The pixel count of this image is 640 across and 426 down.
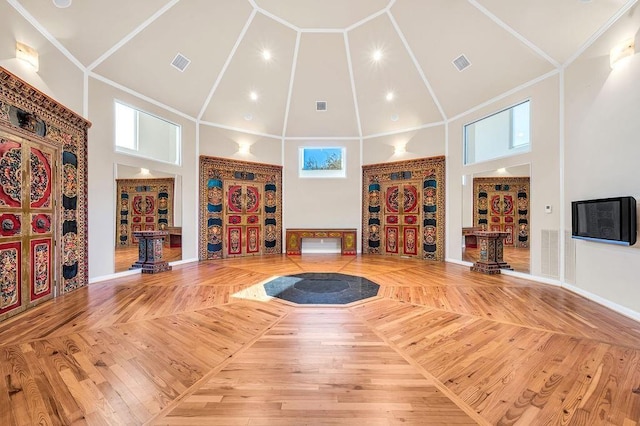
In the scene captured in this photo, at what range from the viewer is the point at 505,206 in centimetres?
857

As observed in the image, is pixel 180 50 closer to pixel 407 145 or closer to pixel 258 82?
pixel 258 82

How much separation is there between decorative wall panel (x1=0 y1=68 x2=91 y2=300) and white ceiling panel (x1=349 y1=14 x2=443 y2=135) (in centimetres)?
561

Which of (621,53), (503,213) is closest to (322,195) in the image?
(503,213)

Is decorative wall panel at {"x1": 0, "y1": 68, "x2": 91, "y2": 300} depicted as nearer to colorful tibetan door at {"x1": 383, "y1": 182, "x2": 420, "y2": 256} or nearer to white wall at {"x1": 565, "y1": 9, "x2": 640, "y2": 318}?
colorful tibetan door at {"x1": 383, "y1": 182, "x2": 420, "y2": 256}

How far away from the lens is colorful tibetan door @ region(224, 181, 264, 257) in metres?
7.50

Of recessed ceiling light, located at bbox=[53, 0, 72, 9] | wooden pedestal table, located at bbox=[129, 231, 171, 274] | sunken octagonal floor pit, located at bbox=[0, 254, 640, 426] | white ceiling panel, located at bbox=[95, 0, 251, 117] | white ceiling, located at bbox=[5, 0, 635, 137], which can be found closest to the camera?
sunken octagonal floor pit, located at bbox=[0, 254, 640, 426]

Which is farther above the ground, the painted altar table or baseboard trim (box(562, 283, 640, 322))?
the painted altar table

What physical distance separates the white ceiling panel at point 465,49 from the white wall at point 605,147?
84 cm

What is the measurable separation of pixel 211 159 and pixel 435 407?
704 centimetres

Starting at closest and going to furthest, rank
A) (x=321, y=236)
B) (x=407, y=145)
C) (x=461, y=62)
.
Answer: (x=461, y=62) < (x=407, y=145) < (x=321, y=236)

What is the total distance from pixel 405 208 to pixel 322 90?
3.94 meters

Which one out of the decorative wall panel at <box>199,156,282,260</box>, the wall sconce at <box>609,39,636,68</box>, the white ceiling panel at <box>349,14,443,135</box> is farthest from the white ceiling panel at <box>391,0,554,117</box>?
the decorative wall panel at <box>199,156,282,260</box>

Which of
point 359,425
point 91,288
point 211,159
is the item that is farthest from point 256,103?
point 359,425

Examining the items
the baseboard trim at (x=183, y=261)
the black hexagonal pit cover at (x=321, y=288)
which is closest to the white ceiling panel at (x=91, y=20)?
the baseboard trim at (x=183, y=261)
